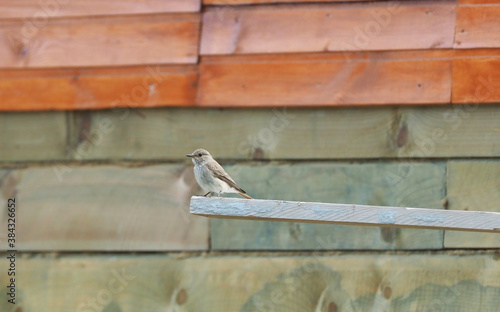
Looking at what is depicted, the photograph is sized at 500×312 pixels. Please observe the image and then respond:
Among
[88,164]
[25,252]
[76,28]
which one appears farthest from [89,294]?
[76,28]

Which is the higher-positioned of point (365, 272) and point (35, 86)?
point (35, 86)

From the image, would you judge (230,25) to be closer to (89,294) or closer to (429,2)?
(429,2)

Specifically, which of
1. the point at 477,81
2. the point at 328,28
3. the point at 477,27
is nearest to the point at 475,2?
the point at 477,27

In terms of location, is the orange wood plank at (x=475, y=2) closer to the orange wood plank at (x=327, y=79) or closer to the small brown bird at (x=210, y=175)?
the orange wood plank at (x=327, y=79)

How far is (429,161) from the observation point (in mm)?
4746

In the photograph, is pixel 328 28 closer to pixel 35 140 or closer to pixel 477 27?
pixel 477 27

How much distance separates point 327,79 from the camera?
4777mm

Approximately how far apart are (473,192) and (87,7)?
319 centimetres

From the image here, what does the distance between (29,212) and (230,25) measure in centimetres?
210

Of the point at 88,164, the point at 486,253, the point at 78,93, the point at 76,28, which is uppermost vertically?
the point at 76,28

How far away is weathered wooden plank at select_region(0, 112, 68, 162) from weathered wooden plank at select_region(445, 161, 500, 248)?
115 inches

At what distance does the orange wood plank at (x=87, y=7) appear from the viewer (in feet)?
16.3

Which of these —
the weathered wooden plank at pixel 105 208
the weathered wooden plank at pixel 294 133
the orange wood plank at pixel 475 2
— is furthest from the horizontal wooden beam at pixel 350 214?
the orange wood plank at pixel 475 2

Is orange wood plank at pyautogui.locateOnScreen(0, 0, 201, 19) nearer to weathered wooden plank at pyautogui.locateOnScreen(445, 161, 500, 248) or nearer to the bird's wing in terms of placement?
the bird's wing
